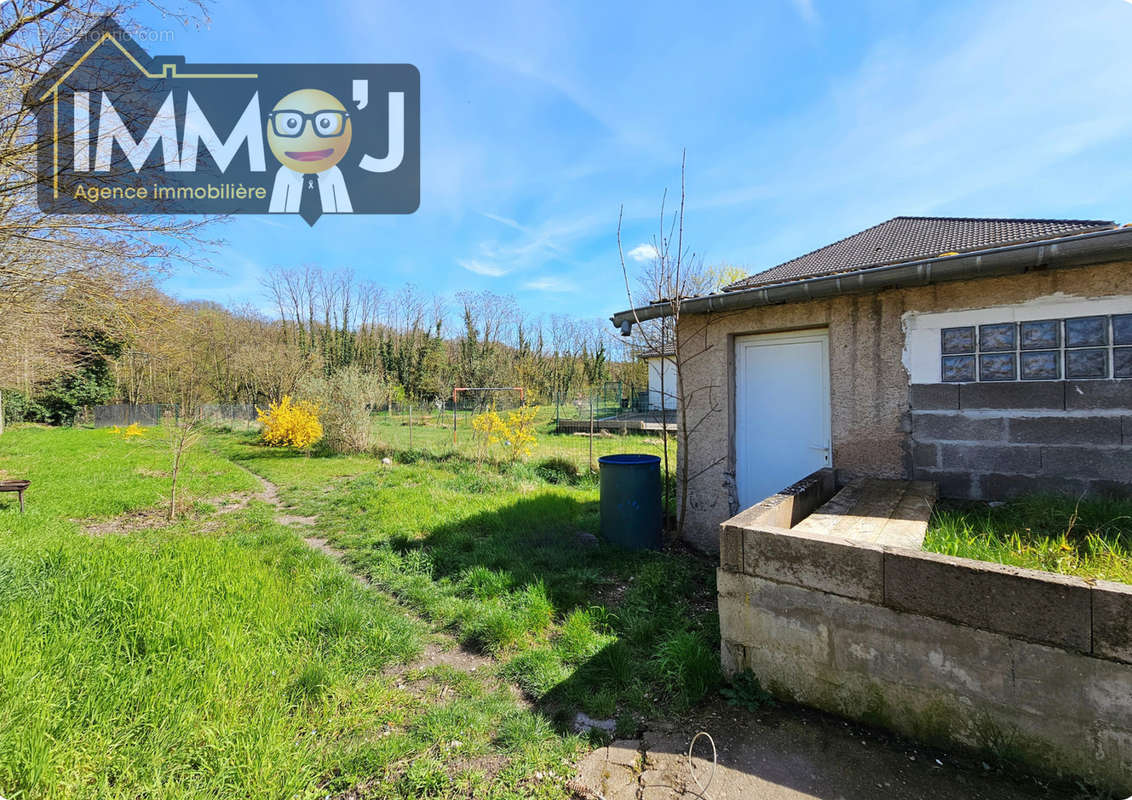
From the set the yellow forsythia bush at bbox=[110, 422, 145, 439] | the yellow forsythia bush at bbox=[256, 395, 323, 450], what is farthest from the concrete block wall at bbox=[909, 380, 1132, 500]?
the yellow forsythia bush at bbox=[110, 422, 145, 439]

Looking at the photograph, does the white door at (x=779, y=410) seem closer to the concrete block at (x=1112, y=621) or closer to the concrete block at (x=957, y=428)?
the concrete block at (x=957, y=428)

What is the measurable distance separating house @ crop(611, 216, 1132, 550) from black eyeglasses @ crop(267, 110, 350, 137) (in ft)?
18.7

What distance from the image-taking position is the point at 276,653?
277 centimetres

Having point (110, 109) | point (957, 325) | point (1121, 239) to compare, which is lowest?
point (957, 325)

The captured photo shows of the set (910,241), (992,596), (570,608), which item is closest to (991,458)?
(992,596)

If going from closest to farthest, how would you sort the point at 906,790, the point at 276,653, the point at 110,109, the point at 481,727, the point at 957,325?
the point at 906,790, the point at 481,727, the point at 276,653, the point at 957,325, the point at 110,109

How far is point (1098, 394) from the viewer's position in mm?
3162

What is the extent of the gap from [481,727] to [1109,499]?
4.55m

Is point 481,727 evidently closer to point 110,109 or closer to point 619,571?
point 619,571

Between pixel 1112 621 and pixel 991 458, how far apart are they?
230 centimetres

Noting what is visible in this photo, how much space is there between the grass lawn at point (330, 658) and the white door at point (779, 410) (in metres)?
1.25

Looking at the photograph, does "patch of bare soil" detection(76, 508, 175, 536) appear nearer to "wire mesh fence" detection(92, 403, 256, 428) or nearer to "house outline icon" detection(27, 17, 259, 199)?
"house outline icon" detection(27, 17, 259, 199)

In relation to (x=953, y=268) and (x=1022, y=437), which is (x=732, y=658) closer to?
(x=1022, y=437)

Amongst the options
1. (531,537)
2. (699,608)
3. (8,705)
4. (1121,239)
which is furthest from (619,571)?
(1121,239)
